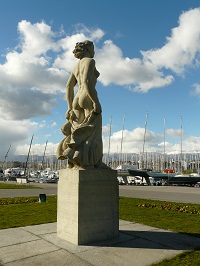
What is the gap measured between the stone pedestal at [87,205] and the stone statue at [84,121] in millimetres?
339

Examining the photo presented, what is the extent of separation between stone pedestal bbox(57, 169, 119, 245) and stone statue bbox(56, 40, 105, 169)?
1.11 ft

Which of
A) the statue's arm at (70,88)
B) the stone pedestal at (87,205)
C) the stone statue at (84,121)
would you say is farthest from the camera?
the statue's arm at (70,88)

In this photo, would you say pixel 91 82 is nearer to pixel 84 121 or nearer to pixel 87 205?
pixel 84 121

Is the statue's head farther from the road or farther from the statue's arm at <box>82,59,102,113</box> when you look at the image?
the road

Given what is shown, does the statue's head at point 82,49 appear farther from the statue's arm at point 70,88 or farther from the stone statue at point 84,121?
the statue's arm at point 70,88

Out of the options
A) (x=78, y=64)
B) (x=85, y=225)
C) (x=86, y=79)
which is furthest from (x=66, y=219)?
(x=78, y=64)

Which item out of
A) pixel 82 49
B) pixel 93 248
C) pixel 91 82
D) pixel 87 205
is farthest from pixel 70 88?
pixel 93 248

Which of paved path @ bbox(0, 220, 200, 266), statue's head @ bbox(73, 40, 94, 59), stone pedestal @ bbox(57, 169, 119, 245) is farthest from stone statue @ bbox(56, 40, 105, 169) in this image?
paved path @ bbox(0, 220, 200, 266)

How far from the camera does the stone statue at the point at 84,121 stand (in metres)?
6.72

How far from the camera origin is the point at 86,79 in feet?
23.3

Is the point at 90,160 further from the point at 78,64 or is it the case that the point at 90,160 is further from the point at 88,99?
the point at 78,64

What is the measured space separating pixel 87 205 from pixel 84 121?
2040 mm

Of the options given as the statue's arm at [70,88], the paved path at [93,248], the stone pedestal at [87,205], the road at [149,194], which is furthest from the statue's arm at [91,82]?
the road at [149,194]

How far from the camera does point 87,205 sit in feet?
21.1
